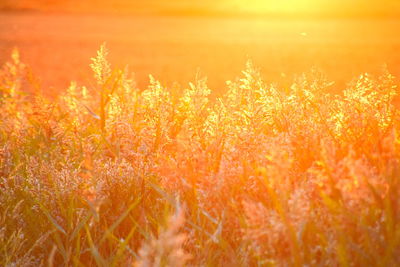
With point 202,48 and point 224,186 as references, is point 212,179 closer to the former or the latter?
point 224,186

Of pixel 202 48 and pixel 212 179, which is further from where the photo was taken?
pixel 202 48

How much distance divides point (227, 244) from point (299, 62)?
7094 mm

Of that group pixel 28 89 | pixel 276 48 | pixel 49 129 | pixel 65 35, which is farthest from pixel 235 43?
pixel 49 129

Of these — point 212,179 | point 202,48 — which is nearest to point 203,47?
point 202,48

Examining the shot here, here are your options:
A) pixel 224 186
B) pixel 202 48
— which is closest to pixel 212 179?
pixel 224 186

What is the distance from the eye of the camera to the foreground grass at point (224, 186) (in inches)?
62.6

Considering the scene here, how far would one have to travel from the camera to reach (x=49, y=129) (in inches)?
123

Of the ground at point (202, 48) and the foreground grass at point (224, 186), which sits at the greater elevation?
the ground at point (202, 48)

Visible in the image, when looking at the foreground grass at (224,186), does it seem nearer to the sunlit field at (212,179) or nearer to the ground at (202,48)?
the sunlit field at (212,179)

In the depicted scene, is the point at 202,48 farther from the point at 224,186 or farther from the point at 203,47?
the point at 224,186

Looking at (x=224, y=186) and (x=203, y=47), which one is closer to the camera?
(x=224, y=186)

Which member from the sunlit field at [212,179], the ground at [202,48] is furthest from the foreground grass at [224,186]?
the ground at [202,48]

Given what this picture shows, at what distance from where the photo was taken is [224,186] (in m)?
2.08

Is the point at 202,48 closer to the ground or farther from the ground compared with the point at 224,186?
farther from the ground
